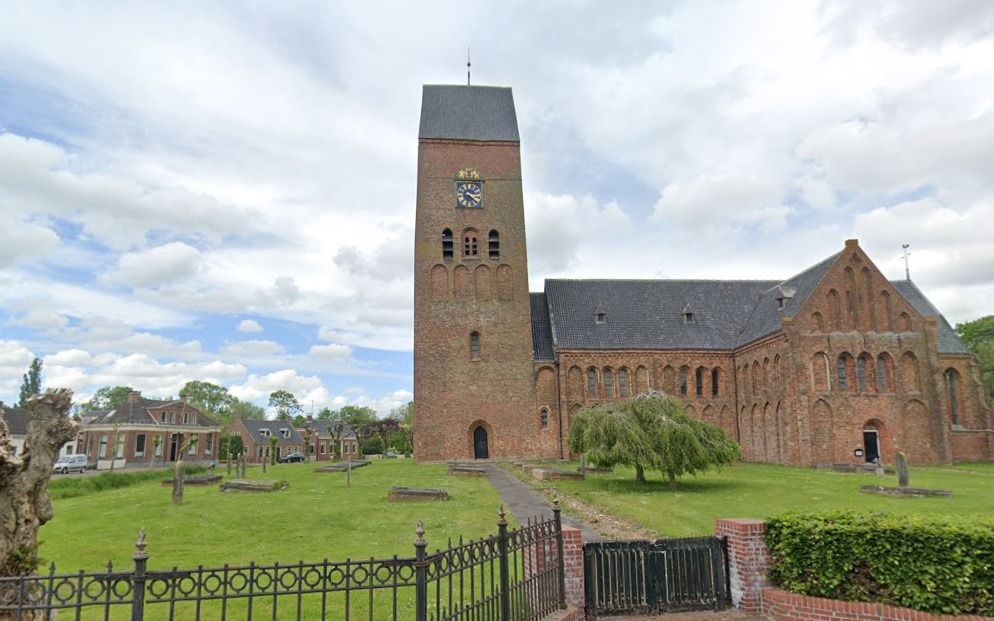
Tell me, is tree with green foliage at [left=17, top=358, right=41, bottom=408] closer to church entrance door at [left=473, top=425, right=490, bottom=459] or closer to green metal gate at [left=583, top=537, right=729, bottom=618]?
church entrance door at [left=473, top=425, right=490, bottom=459]

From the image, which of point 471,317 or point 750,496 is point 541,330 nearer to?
point 471,317

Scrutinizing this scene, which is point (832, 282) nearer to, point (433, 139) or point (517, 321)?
point (517, 321)

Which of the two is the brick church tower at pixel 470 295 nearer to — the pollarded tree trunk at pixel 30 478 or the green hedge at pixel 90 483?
the green hedge at pixel 90 483

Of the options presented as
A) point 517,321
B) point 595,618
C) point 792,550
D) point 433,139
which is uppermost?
point 433,139

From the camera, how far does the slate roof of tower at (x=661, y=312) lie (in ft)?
145

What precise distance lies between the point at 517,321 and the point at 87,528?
2958 cm

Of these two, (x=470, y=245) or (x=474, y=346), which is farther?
(x=470, y=245)

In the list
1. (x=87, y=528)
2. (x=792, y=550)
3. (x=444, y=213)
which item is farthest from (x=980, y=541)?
(x=444, y=213)

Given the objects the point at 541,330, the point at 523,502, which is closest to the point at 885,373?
the point at 541,330

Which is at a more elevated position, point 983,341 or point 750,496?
point 983,341

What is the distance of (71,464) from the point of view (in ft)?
154

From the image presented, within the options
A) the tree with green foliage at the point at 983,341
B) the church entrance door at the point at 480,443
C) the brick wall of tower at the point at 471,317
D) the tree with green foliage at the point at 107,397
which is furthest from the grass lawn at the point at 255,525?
the tree with green foliage at the point at 107,397

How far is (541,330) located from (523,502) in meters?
26.7

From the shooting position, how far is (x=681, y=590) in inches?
366
